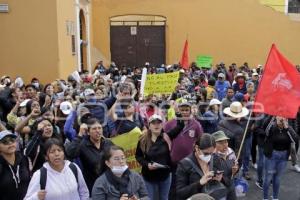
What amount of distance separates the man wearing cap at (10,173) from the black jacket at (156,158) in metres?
1.63

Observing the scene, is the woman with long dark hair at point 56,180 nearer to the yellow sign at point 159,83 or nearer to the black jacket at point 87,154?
the black jacket at point 87,154

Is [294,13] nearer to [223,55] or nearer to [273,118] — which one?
[223,55]

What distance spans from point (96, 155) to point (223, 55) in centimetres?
1892

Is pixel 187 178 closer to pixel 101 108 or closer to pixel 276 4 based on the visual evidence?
pixel 101 108

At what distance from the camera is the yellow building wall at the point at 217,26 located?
22.5m

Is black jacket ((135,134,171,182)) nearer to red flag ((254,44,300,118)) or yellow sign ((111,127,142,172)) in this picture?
yellow sign ((111,127,142,172))

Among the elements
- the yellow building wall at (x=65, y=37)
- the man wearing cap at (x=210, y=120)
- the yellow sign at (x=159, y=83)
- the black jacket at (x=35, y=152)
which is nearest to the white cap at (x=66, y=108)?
the black jacket at (x=35, y=152)

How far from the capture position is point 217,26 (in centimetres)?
2264

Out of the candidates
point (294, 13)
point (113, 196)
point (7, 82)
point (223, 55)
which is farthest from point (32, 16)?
point (294, 13)

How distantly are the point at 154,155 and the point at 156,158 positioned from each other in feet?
0.17

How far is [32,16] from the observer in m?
13.3

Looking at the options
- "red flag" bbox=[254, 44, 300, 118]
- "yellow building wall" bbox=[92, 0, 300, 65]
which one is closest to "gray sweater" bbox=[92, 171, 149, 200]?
"red flag" bbox=[254, 44, 300, 118]

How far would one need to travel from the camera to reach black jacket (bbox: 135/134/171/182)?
221 inches

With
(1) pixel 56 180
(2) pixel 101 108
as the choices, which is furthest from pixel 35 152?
(2) pixel 101 108
